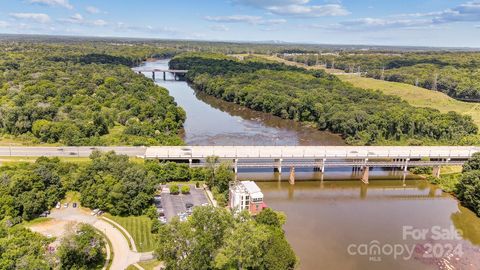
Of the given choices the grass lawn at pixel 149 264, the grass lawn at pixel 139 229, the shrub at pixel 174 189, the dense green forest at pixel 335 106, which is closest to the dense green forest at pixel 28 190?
the grass lawn at pixel 139 229

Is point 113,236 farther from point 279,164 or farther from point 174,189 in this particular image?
point 279,164

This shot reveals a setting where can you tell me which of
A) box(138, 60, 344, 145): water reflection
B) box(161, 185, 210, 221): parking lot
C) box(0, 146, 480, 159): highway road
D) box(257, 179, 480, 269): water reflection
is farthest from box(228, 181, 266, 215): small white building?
box(138, 60, 344, 145): water reflection

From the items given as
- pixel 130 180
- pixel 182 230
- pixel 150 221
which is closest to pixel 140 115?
pixel 130 180

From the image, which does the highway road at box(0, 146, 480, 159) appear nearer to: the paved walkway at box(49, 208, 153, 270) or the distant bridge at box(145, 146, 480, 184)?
the distant bridge at box(145, 146, 480, 184)

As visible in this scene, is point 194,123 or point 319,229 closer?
point 319,229

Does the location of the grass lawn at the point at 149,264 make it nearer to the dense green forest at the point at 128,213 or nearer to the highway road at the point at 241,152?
the dense green forest at the point at 128,213

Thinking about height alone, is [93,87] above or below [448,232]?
above

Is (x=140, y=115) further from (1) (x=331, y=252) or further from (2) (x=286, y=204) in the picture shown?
Answer: (1) (x=331, y=252)
